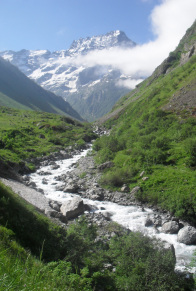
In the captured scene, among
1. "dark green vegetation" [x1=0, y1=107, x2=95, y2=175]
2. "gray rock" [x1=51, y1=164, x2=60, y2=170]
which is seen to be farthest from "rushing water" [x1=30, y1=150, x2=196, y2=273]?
"dark green vegetation" [x1=0, y1=107, x2=95, y2=175]

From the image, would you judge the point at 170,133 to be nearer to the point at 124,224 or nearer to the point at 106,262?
the point at 124,224

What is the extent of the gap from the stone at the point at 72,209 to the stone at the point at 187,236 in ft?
32.6

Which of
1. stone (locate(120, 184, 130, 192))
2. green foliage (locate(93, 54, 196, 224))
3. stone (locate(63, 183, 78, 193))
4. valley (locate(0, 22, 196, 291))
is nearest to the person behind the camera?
valley (locate(0, 22, 196, 291))

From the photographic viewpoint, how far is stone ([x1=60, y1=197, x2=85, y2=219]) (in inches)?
846

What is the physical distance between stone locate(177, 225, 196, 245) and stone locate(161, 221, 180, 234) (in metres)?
1.00

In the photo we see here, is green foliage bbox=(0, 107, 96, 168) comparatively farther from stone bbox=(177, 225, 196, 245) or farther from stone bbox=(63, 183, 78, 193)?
stone bbox=(177, 225, 196, 245)

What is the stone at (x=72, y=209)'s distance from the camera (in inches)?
846

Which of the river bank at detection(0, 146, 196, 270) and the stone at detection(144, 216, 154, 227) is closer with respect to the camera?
the river bank at detection(0, 146, 196, 270)

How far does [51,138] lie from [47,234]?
54547 millimetres

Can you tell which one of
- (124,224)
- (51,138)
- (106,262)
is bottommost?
(124,224)

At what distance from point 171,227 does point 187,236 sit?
6.15 feet

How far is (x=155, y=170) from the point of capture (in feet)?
97.1

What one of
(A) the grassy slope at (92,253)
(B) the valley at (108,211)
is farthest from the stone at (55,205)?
(A) the grassy slope at (92,253)

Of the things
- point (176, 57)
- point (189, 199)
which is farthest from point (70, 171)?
point (176, 57)
